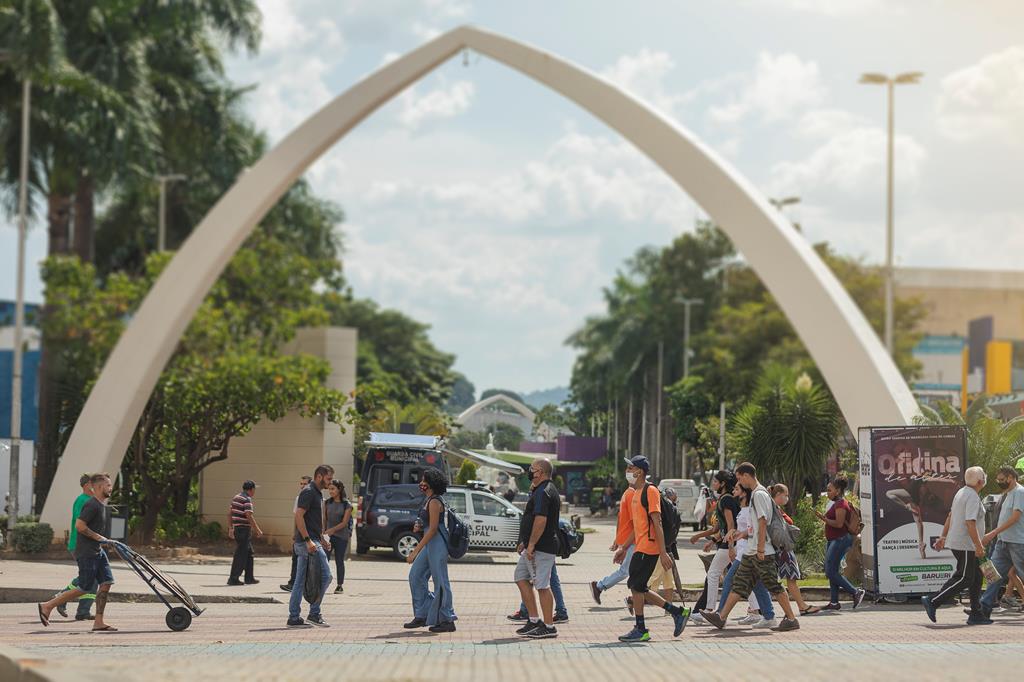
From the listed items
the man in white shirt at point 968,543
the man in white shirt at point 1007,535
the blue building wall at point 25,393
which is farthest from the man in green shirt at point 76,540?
the blue building wall at point 25,393

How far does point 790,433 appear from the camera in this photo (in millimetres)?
24406

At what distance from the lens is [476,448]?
2953 cm

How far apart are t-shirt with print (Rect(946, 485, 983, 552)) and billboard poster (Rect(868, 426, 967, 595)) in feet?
6.74

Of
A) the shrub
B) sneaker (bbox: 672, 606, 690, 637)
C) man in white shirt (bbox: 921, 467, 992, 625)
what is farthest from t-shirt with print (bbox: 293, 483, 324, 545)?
the shrub

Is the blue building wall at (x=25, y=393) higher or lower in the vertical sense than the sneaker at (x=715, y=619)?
higher

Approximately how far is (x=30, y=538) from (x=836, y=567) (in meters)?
15.1

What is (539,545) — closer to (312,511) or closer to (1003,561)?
(312,511)

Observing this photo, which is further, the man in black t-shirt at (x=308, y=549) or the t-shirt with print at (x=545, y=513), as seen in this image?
the man in black t-shirt at (x=308, y=549)

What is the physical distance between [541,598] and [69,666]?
17.2 feet

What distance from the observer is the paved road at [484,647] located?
1009cm

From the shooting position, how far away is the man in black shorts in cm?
1360

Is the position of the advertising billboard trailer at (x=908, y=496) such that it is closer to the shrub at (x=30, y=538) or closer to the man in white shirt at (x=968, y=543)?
the man in white shirt at (x=968, y=543)

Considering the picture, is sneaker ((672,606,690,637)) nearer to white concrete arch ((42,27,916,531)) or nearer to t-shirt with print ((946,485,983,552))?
t-shirt with print ((946,485,983,552))

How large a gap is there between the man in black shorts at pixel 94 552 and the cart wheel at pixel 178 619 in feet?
1.83
